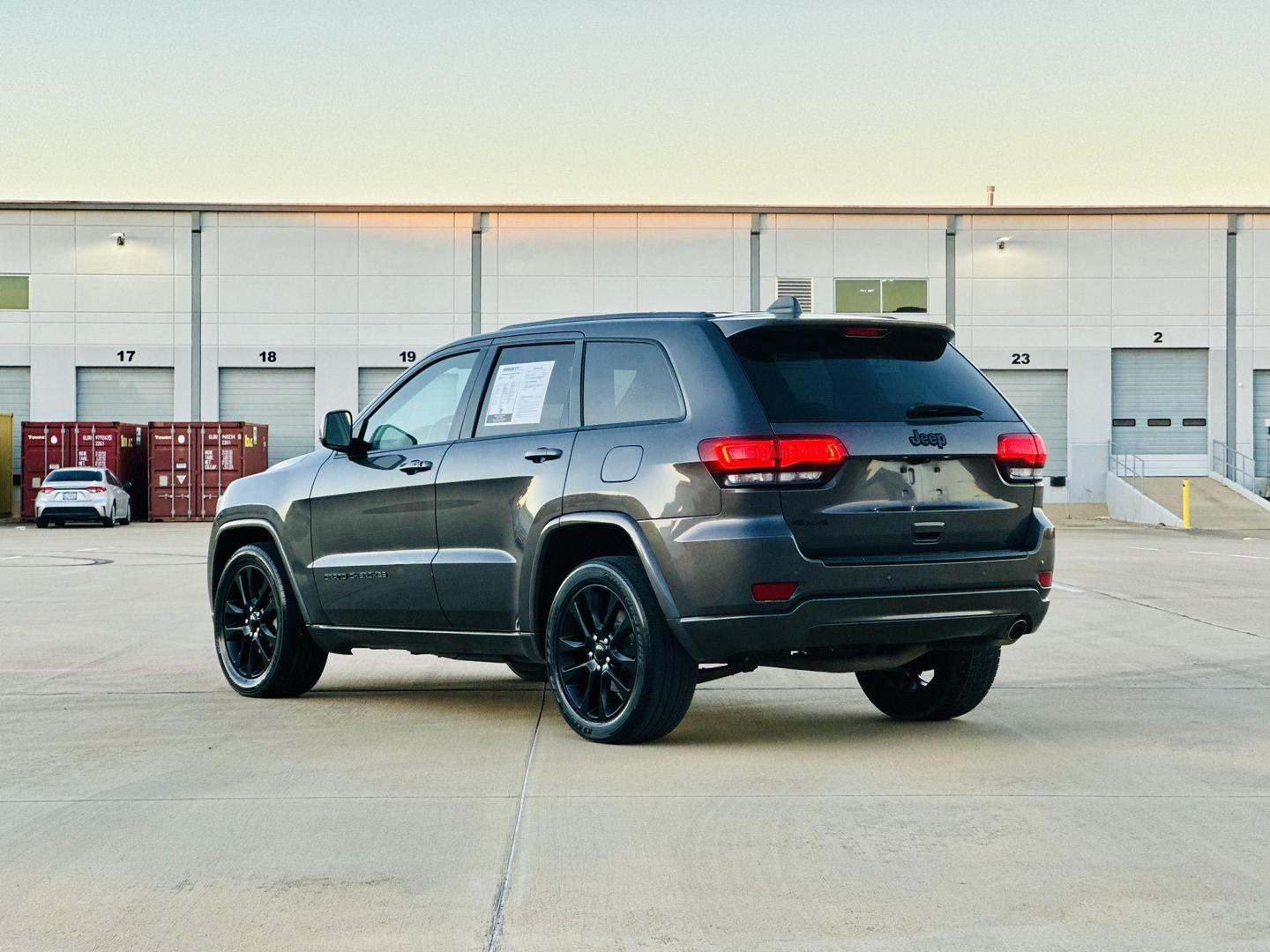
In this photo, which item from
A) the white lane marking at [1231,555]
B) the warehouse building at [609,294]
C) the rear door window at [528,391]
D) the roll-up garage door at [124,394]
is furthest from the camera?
the roll-up garage door at [124,394]

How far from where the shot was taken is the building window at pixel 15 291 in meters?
48.9

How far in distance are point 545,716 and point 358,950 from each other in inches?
166

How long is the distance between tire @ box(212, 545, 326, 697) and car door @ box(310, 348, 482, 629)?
15.8 inches

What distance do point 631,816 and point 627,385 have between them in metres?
2.25

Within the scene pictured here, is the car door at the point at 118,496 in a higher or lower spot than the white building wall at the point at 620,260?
lower

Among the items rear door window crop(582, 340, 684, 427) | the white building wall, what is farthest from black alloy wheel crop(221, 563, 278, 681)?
the white building wall

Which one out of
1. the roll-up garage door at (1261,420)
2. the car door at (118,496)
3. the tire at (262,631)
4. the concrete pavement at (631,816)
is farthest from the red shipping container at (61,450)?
the tire at (262,631)

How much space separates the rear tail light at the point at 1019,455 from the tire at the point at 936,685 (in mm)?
824

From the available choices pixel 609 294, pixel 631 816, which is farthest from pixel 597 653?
pixel 609 294

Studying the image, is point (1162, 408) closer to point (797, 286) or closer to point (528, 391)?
point (797, 286)

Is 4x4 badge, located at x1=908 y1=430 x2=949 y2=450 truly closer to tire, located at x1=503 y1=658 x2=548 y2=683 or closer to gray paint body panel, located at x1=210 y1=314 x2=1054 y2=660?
gray paint body panel, located at x1=210 y1=314 x2=1054 y2=660

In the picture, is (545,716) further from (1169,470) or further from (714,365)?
(1169,470)

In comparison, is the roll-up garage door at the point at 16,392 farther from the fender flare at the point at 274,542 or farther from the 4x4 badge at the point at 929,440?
the 4x4 badge at the point at 929,440

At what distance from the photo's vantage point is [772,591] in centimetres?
→ 684
